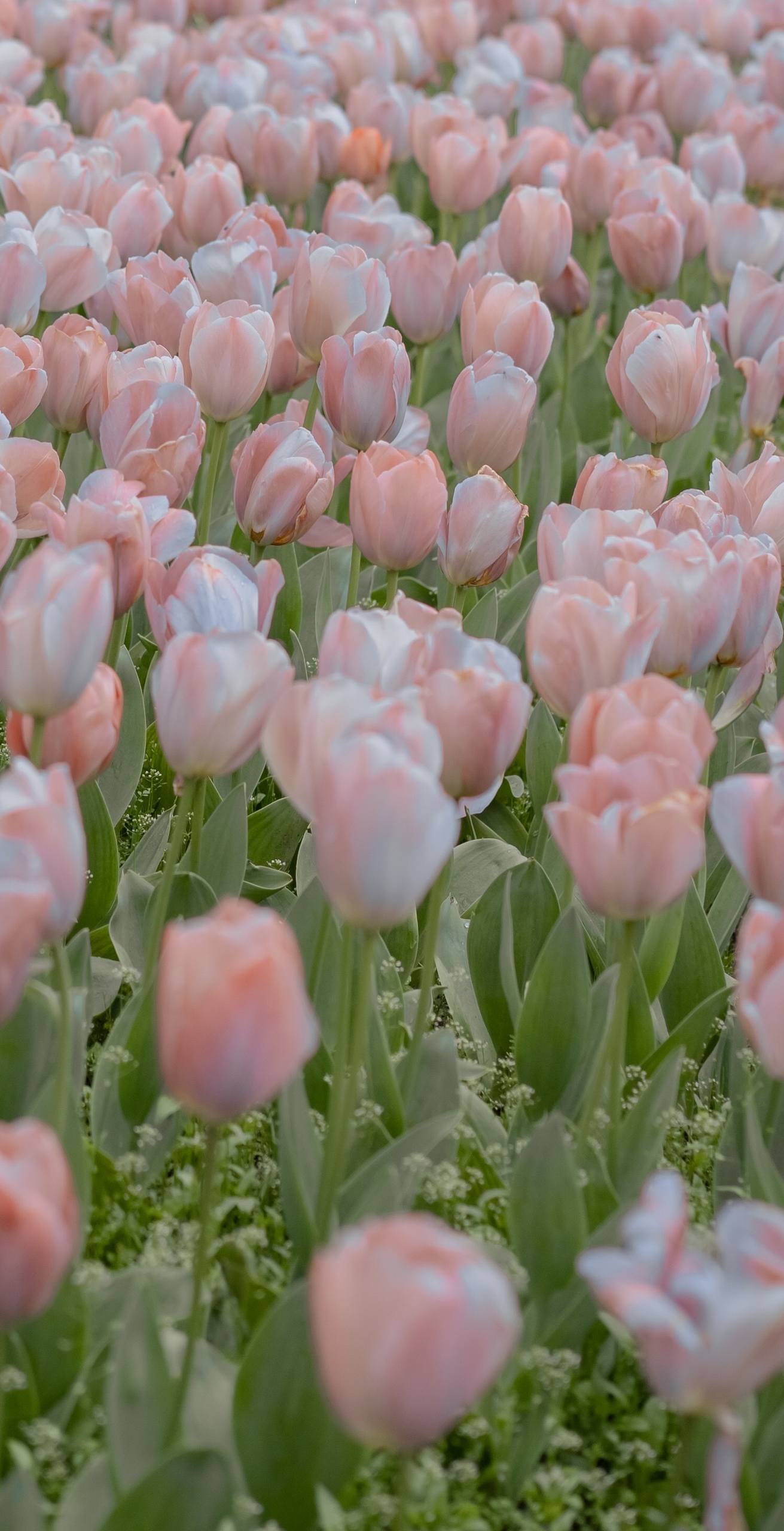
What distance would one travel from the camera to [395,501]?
1.84 meters

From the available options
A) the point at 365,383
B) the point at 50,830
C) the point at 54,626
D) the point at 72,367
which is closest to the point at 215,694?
the point at 54,626

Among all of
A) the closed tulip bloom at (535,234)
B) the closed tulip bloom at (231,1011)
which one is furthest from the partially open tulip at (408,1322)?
the closed tulip bloom at (535,234)

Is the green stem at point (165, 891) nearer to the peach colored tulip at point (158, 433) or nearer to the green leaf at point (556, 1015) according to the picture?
the green leaf at point (556, 1015)

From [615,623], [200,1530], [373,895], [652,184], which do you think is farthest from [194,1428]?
[652,184]

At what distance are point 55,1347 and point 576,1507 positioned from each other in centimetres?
40

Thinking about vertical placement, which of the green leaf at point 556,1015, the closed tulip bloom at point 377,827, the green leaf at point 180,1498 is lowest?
the green leaf at point 556,1015

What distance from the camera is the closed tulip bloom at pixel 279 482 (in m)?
2.00

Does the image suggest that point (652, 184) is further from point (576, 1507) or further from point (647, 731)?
point (576, 1507)

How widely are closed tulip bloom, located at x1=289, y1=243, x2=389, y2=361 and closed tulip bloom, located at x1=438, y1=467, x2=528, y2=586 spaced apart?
17.9 inches

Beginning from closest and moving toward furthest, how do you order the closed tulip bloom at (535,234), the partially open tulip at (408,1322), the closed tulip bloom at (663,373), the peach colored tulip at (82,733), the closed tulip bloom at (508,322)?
1. the partially open tulip at (408,1322)
2. the peach colored tulip at (82,733)
3. the closed tulip bloom at (663,373)
4. the closed tulip bloom at (508,322)
5. the closed tulip bloom at (535,234)

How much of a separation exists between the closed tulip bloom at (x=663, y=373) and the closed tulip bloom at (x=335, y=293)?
1.16 ft

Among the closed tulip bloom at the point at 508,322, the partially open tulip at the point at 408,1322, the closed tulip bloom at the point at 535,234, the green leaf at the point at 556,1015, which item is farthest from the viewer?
the closed tulip bloom at the point at 535,234

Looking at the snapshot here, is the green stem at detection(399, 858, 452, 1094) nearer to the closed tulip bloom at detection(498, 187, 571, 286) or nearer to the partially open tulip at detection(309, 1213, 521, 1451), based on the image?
the partially open tulip at detection(309, 1213, 521, 1451)

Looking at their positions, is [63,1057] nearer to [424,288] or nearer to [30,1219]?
[30,1219]
